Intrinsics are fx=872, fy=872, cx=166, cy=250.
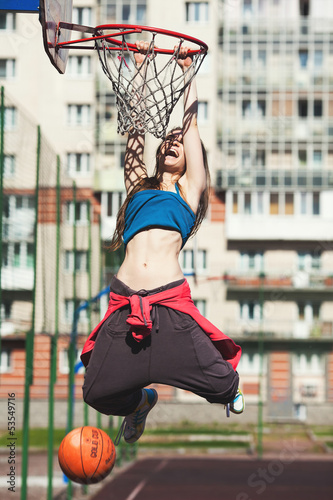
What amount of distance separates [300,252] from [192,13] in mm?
9309

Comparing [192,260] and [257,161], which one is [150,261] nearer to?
[192,260]

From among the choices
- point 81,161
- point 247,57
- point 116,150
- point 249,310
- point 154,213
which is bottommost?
point 249,310

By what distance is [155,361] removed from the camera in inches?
166

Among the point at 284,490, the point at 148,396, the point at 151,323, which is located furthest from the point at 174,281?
the point at 284,490

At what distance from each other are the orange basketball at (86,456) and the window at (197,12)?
1084 inches

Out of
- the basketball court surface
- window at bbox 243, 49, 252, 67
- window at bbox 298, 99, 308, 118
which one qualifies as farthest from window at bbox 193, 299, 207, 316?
window at bbox 243, 49, 252, 67

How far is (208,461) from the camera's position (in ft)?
79.6

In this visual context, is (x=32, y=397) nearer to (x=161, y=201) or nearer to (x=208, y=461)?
(x=208, y=461)

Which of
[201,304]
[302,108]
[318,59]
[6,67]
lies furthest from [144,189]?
[6,67]

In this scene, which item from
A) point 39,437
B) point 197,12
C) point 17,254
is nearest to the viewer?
point 17,254

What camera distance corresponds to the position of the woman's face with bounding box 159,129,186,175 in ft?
15.6

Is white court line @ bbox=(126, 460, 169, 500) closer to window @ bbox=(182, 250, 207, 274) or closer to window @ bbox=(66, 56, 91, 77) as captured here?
window @ bbox=(182, 250, 207, 274)

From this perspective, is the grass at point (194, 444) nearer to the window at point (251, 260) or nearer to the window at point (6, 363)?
the window at point (6, 363)

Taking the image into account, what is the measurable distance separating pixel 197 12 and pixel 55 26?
27.1 meters
